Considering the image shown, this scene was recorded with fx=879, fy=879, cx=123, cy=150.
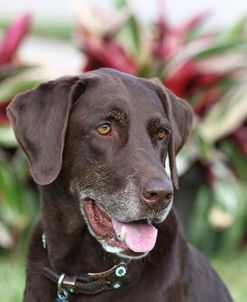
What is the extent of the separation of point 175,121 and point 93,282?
97 cm

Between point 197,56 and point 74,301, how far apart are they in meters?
4.36

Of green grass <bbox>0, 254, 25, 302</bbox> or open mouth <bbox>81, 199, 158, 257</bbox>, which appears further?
green grass <bbox>0, 254, 25, 302</bbox>

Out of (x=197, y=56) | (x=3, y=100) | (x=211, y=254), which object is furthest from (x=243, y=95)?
(x=3, y=100)

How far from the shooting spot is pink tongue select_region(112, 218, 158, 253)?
160 inches

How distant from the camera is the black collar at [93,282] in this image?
4312mm

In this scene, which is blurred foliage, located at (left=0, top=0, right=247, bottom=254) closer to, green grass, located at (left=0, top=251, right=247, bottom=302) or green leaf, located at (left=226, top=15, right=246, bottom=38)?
green leaf, located at (left=226, top=15, right=246, bottom=38)

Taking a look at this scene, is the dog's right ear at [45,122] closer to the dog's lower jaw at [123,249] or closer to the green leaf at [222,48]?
the dog's lower jaw at [123,249]

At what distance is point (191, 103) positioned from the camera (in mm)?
8242

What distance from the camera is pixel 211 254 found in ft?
27.1

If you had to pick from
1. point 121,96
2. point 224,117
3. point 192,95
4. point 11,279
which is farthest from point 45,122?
point 192,95

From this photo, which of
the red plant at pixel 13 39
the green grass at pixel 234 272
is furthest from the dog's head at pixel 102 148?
the red plant at pixel 13 39

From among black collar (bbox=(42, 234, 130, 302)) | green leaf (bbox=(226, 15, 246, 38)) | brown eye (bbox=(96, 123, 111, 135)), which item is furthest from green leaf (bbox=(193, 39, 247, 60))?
black collar (bbox=(42, 234, 130, 302))

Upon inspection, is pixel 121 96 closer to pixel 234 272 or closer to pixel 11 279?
pixel 11 279

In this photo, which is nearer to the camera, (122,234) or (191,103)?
(122,234)
